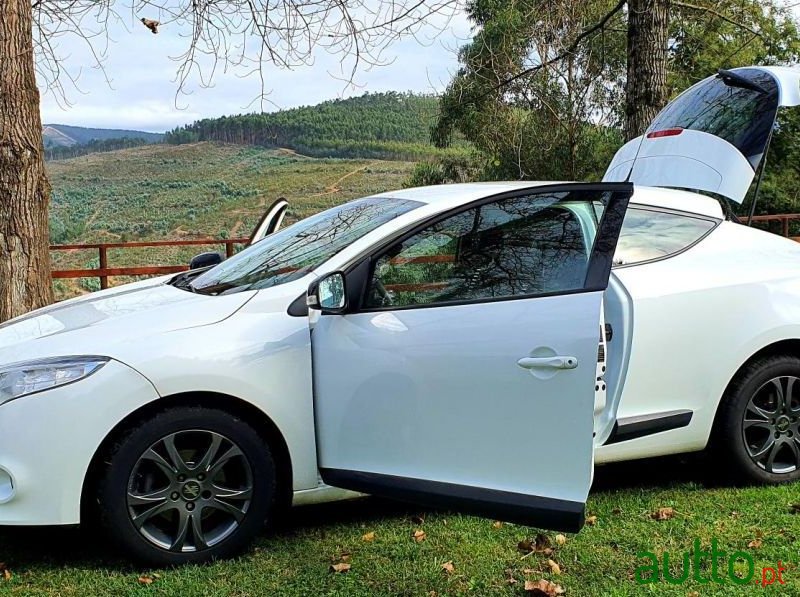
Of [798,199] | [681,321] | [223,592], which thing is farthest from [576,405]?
[798,199]

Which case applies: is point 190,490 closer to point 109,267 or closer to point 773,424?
point 773,424

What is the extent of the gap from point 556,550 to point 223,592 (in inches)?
54.3

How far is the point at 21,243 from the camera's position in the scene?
618 centimetres

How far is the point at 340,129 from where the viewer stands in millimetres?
15453

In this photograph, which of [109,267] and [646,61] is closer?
[646,61]

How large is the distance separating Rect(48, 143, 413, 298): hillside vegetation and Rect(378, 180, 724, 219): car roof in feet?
30.2

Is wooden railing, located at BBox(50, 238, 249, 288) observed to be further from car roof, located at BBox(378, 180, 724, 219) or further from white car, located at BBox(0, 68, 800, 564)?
white car, located at BBox(0, 68, 800, 564)

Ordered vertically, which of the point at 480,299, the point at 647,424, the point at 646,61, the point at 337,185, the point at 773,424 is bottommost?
the point at 773,424

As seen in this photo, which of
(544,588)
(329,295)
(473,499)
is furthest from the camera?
(329,295)

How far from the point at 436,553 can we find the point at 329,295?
46.8 inches

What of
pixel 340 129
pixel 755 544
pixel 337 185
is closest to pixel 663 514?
pixel 755 544

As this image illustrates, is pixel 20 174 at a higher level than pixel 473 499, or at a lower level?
higher

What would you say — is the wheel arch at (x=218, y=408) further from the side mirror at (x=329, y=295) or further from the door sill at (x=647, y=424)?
the door sill at (x=647, y=424)

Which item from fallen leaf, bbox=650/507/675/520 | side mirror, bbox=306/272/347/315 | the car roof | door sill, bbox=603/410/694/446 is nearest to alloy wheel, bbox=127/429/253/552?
side mirror, bbox=306/272/347/315
